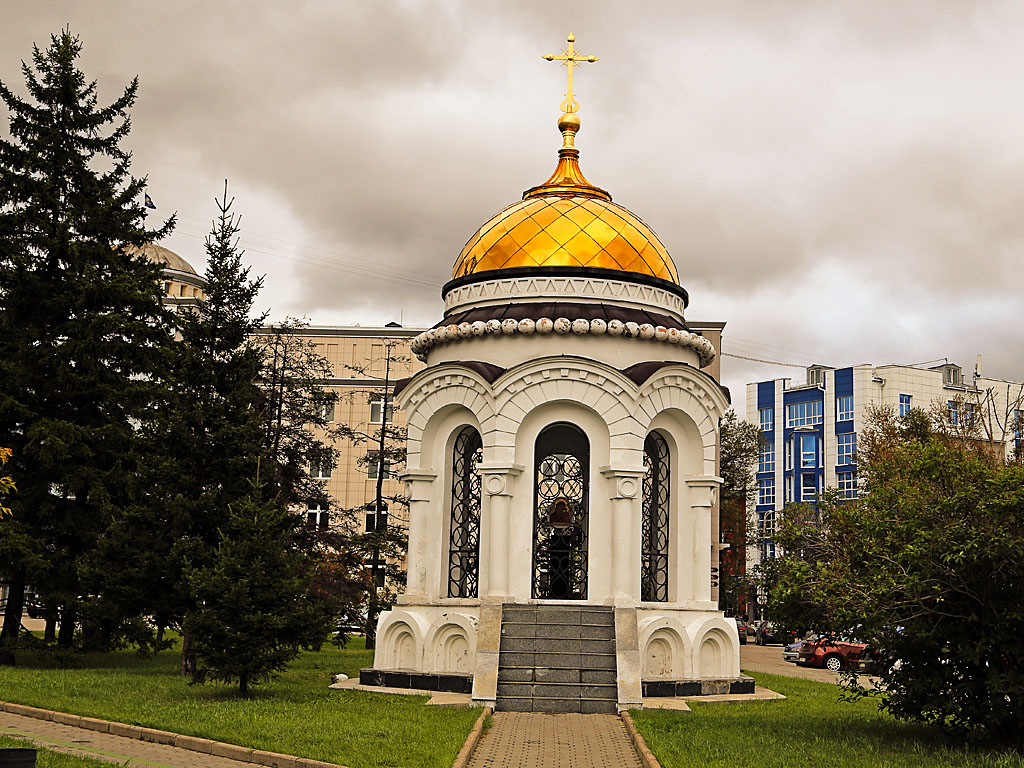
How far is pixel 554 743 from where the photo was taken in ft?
39.5

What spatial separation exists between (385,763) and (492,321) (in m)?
9.06

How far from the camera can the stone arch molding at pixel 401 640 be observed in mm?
17062

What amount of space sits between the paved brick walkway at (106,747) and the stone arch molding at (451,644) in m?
5.73

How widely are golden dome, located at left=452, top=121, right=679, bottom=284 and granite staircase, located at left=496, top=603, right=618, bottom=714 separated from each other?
5.91m

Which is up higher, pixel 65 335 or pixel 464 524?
pixel 65 335

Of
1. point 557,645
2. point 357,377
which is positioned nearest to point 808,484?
point 357,377

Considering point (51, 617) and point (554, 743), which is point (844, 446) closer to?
point (51, 617)

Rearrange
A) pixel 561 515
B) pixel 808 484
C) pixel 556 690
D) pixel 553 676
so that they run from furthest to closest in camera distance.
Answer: pixel 808 484 → pixel 561 515 → pixel 553 676 → pixel 556 690

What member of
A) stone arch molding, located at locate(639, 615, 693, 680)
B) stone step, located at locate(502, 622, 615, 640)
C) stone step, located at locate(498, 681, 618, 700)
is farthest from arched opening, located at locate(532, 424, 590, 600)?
stone step, located at locate(498, 681, 618, 700)

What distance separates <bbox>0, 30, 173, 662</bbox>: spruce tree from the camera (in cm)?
2070

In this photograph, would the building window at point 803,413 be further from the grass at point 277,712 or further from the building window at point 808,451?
the grass at point 277,712

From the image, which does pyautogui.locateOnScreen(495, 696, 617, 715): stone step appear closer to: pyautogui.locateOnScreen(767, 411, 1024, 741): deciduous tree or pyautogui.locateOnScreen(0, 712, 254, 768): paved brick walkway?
pyautogui.locateOnScreen(767, 411, 1024, 741): deciduous tree

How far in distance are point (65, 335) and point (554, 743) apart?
14.1 m

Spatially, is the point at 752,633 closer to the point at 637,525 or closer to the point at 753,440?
the point at 753,440
